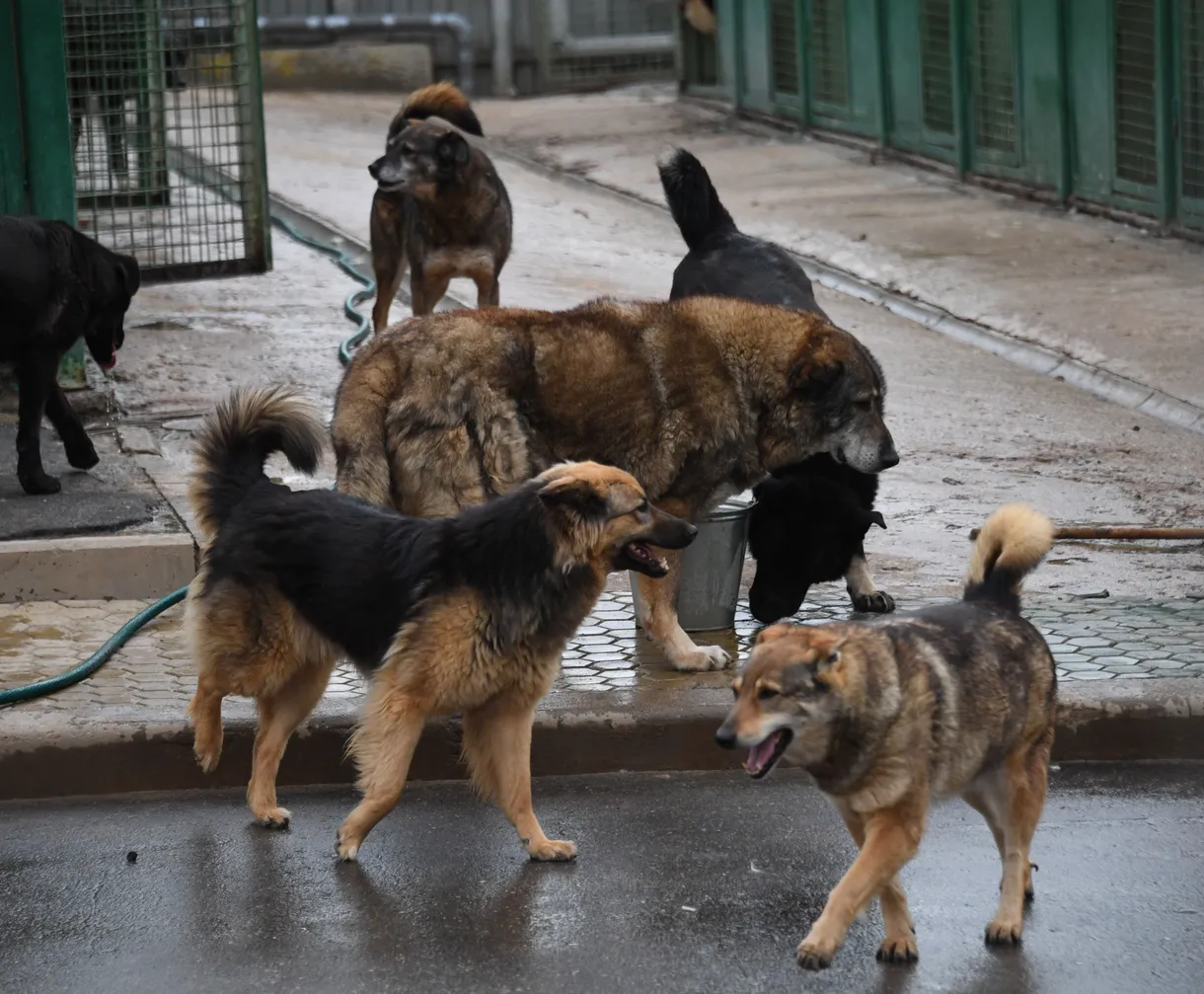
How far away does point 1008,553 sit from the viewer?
17.7 ft

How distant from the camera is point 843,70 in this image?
20.2 metres

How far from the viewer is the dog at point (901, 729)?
4.70 meters

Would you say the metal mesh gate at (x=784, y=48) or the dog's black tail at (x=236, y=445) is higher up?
the metal mesh gate at (x=784, y=48)

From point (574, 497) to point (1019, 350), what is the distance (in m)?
7.72

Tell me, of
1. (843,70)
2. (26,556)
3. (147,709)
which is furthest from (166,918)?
(843,70)

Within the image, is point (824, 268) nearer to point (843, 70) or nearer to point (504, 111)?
point (843, 70)

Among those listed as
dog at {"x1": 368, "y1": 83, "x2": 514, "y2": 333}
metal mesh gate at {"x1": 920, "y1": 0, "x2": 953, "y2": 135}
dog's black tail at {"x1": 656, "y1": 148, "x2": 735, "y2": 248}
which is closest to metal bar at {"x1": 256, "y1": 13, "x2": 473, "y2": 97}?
metal mesh gate at {"x1": 920, "y1": 0, "x2": 953, "y2": 135}

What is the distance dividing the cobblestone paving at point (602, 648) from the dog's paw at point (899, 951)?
1969mm

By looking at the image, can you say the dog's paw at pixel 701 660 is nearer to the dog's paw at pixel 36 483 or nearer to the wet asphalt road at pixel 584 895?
the wet asphalt road at pixel 584 895

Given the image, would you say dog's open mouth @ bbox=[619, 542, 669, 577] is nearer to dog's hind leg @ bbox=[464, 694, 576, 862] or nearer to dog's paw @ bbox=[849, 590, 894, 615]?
dog's hind leg @ bbox=[464, 694, 576, 862]

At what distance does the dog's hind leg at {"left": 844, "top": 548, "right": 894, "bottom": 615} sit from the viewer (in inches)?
304

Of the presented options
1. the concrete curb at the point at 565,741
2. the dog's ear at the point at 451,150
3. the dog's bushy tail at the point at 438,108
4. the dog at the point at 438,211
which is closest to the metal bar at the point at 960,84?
the dog's bushy tail at the point at 438,108

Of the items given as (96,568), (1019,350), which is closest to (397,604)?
(96,568)

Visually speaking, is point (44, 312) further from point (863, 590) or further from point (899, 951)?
point (899, 951)
